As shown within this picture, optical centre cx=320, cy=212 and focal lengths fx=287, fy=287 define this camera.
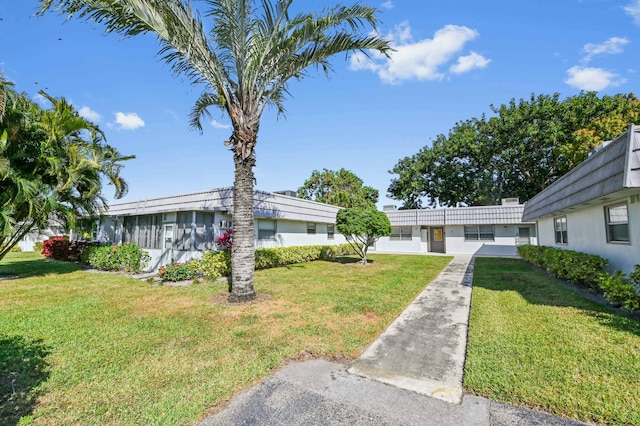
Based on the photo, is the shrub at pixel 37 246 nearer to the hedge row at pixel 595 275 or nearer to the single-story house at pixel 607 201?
the hedge row at pixel 595 275

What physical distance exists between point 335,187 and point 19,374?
32186 millimetres

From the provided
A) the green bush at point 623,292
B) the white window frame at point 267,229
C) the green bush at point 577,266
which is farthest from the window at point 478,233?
the green bush at point 623,292

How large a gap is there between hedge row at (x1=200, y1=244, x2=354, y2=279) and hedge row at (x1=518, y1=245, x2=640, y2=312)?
34.0ft

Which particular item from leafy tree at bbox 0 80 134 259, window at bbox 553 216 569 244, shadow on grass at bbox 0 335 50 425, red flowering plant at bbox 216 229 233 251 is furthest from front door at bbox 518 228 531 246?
leafy tree at bbox 0 80 134 259

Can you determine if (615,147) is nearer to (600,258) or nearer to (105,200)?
(600,258)

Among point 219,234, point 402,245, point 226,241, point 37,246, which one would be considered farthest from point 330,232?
point 37,246

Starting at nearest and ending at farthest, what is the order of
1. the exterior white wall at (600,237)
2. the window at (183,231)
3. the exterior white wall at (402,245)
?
the exterior white wall at (600,237), the window at (183,231), the exterior white wall at (402,245)

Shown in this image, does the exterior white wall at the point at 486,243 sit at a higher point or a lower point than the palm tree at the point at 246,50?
lower

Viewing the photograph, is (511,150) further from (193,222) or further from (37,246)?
(37,246)

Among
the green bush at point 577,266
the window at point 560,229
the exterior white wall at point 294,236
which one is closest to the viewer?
the green bush at point 577,266

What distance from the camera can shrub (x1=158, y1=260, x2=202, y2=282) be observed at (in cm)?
970

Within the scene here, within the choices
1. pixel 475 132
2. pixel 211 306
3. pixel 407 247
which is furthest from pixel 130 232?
pixel 475 132

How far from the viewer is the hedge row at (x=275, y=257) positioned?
10211mm

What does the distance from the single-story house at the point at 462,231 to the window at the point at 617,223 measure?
11754 millimetres
